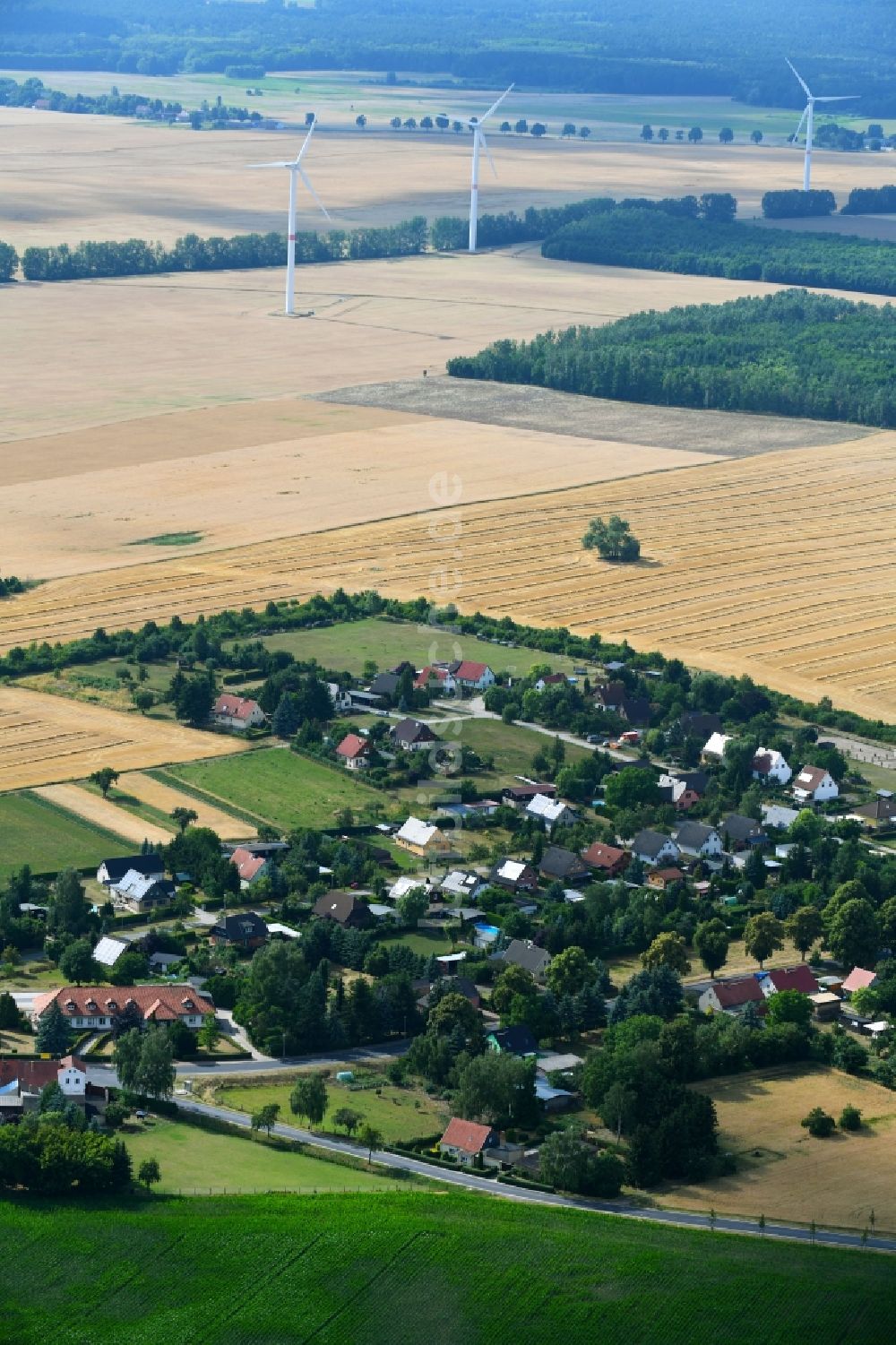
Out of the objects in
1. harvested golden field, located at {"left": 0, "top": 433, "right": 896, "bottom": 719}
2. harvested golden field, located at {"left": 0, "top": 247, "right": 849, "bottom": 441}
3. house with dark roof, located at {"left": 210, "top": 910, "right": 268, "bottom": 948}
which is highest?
harvested golden field, located at {"left": 0, "top": 247, "right": 849, "bottom": 441}

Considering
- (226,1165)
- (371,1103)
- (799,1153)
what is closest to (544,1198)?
(371,1103)

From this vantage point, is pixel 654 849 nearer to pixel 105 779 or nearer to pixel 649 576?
pixel 105 779

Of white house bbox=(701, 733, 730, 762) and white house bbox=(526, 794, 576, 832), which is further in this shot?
white house bbox=(701, 733, 730, 762)

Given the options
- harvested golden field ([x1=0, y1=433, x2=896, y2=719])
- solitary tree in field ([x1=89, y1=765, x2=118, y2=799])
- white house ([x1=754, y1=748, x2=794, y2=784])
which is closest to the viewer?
solitary tree in field ([x1=89, y1=765, x2=118, y2=799])

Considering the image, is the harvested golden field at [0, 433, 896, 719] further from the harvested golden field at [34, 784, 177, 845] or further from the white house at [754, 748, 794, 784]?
the harvested golden field at [34, 784, 177, 845]

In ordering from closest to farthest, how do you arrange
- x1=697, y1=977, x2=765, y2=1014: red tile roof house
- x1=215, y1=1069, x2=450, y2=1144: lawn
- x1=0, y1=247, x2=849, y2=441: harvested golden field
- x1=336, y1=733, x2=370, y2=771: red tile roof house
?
x1=215, y1=1069, x2=450, y2=1144: lawn → x1=697, y1=977, x2=765, y2=1014: red tile roof house → x1=336, y1=733, x2=370, y2=771: red tile roof house → x1=0, y1=247, x2=849, y2=441: harvested golden field

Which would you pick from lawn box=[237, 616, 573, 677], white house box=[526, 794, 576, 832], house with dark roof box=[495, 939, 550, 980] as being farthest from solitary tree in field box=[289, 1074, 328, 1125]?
lawn box=[237, 616, 573, 677]

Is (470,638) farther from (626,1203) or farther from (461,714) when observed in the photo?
(626,1203)
